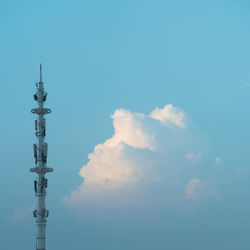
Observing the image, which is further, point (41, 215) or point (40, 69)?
point (40, 69)

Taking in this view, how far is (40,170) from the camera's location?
122 metres

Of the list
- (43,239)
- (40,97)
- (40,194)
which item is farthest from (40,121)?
(43,239)

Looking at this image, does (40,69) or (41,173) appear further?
(40,69)

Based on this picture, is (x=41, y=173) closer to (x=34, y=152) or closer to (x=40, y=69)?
(x=34, y=152)

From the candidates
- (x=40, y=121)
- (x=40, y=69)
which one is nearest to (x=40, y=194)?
(x=40, y=121)

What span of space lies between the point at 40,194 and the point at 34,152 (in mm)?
9061

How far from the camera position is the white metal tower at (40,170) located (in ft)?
397

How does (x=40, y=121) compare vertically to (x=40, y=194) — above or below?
above

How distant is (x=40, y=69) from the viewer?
429ft

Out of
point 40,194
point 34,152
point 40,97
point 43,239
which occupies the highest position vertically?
point 40,97

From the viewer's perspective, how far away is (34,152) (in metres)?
123

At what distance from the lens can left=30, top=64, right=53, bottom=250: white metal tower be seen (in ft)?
397

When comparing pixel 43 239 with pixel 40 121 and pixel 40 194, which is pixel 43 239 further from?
pixel 40 121

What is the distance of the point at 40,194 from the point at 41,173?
4.45 meters
